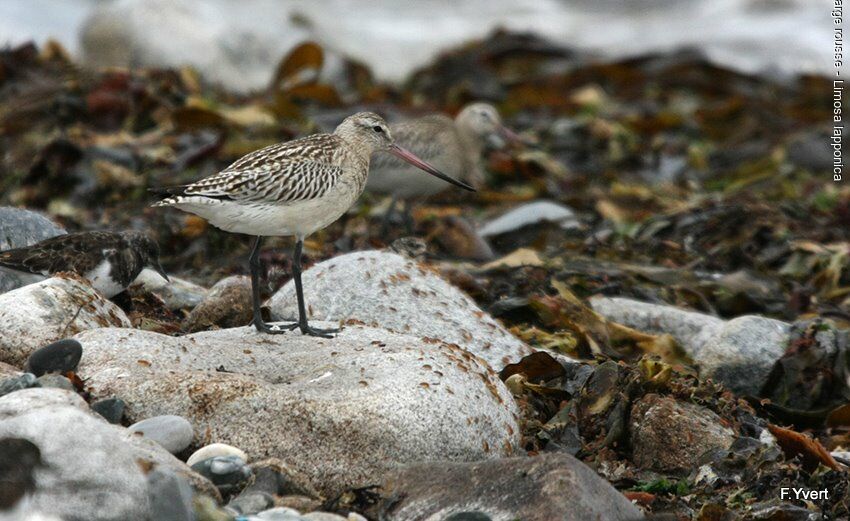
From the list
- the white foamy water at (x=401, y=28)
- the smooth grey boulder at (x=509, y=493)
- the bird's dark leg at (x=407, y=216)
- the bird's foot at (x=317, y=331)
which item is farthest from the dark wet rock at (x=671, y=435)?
the white foamy water at (x=401, y=28)

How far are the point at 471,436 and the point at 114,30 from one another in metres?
9.95

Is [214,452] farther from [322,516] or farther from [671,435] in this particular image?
[671,435]

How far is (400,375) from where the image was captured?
15.5 ft

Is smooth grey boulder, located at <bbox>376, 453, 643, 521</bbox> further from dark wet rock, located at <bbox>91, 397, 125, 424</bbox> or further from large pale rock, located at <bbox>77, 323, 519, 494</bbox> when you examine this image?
dark wet rock, located at <bbox>91, 397, 125, 424</bbox>

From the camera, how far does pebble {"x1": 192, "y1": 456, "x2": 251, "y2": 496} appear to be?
13.7ft

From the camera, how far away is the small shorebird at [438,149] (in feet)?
30.7

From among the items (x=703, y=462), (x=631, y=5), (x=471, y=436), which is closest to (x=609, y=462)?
(x=703, y=462)

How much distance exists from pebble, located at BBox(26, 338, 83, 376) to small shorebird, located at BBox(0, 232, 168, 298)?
4.61 ft

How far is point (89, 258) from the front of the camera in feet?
20.1

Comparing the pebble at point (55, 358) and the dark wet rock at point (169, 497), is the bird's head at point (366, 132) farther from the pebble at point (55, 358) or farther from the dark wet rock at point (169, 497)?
the dark wet rock at point (169, 497)

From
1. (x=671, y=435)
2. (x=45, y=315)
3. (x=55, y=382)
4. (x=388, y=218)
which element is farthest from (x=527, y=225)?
(x=55, y=382)

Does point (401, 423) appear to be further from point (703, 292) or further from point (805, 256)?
point (805, 256)

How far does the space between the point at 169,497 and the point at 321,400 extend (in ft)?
3.04

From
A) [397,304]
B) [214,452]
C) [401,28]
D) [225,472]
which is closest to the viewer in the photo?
[225,472]
